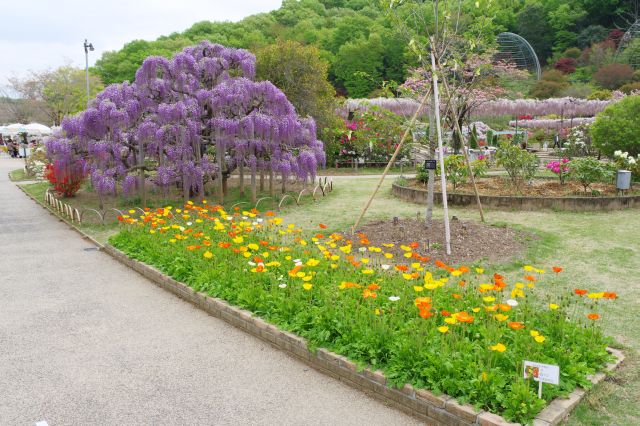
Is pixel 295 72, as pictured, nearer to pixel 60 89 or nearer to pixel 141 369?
pixel 141 369

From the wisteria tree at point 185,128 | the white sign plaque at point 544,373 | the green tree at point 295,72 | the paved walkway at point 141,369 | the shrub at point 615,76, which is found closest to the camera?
the white sign plaque at point 544,373

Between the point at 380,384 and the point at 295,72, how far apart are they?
17.2 meters

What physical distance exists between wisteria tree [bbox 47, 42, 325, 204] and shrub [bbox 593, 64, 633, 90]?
42317mm

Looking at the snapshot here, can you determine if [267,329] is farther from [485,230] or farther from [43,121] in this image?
[43,121]

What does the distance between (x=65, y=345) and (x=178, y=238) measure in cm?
266

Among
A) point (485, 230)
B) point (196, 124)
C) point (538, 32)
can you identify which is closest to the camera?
point (485, 230)

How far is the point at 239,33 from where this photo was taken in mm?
65125

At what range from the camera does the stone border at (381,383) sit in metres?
3.17

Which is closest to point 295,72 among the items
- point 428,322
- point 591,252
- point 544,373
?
point 591,252

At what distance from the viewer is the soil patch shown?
39.7 feet

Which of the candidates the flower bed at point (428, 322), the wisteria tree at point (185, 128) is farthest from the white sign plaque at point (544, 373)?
the wisteria tree at point (185, 128)

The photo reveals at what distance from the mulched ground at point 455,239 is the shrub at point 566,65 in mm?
54150

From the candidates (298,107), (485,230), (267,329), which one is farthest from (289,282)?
(298,107)

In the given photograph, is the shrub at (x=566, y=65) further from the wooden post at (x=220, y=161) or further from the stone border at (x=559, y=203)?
the wooden post at (x=220, y=161)
